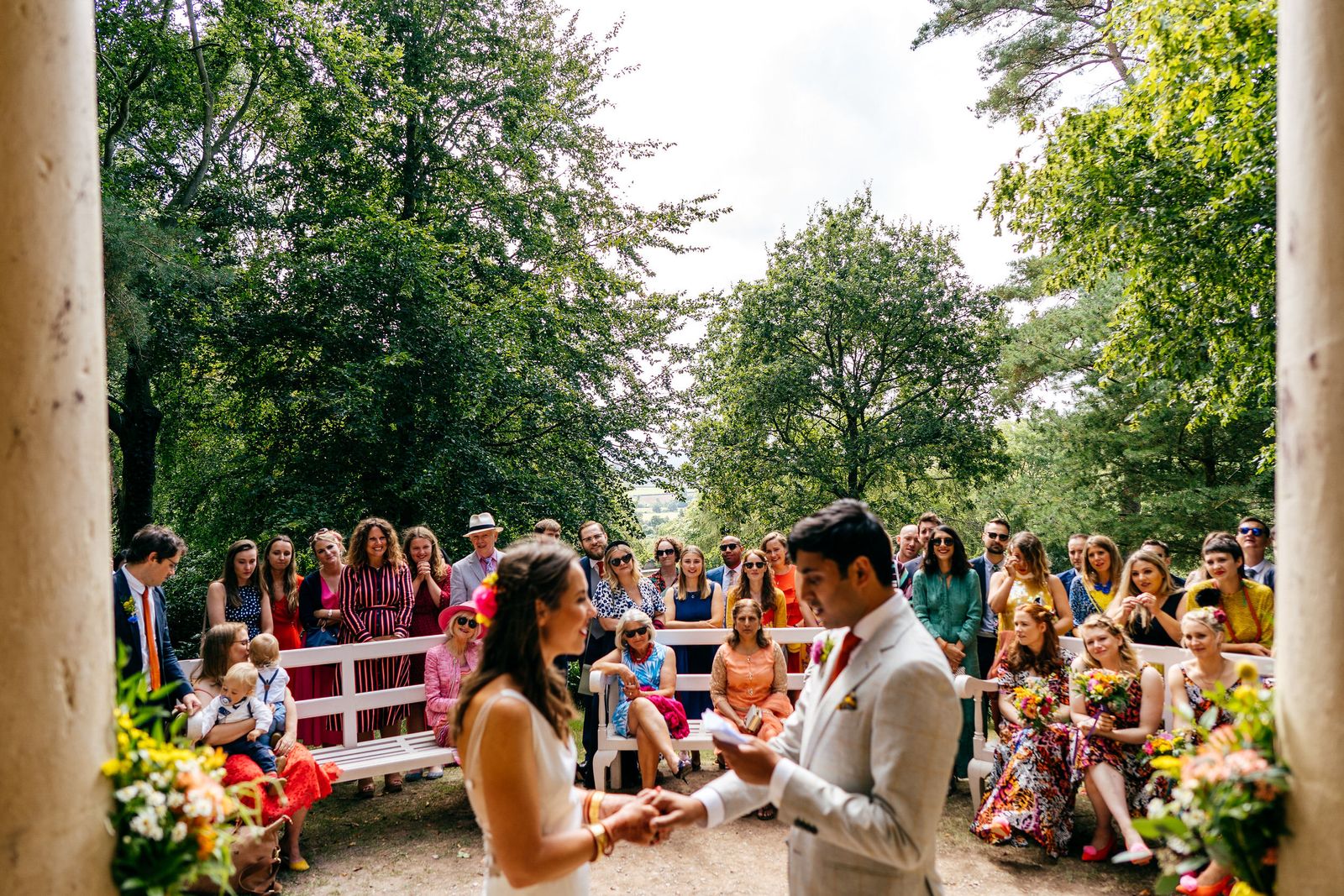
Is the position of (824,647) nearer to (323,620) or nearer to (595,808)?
(595,808)

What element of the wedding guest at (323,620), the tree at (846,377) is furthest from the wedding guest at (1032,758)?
the tree at (846,377)

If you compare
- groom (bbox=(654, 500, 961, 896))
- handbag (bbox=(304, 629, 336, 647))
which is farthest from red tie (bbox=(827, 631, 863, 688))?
handbag (bbox=(304, 629, 336, 647))

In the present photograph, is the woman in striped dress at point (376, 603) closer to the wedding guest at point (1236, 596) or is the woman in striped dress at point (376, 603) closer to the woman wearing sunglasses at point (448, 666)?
the woman wearing sunglasses at point (448, 666)

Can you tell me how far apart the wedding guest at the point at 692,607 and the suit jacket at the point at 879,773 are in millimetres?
4925

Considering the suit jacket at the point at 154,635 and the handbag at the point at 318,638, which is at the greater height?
the suit jacket at the point at 154,635

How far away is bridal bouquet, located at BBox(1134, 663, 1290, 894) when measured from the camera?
1.88 meters

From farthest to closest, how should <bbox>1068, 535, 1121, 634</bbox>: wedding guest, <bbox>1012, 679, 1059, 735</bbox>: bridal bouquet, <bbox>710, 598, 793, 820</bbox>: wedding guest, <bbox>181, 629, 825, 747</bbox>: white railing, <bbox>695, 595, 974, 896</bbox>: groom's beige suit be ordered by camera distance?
<bbox>1068, 535, 1121, 634</bbox>: wedding guest
<bbox>710, 598, 793, 820</bbox>: wedding guest
<bbox>181, 629, 825, 747</bbox>: white railing
<bbox>1012, 679, 1059, 735</bbox>: bridal bouquet
<bbox>695, 595, 974, 896</bbox>: groom's beige suit

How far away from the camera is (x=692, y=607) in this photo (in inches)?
291

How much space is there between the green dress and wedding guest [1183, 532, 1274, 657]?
5.02ft

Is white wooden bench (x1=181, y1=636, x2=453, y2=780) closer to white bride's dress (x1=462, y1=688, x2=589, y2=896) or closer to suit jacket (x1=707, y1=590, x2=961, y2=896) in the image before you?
white bride's dress (x1=462, y1=688, x2=589, y2=896)

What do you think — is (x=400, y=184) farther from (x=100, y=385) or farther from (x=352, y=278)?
(x=100, y=385)

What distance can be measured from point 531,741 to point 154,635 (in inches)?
148

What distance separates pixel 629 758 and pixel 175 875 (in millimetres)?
4932

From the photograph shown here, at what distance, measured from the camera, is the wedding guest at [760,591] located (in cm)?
724
